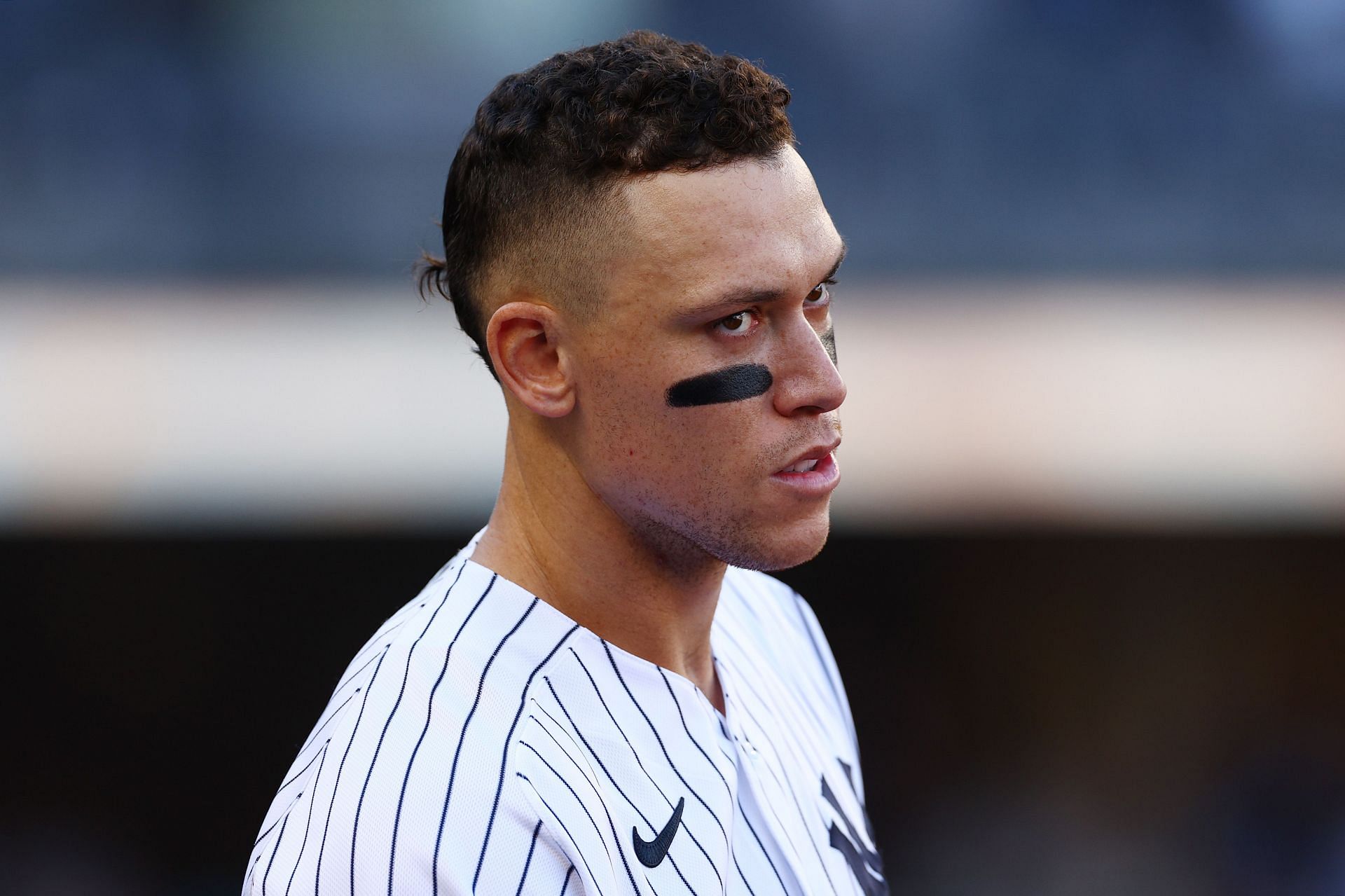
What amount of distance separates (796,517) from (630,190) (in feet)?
1.54

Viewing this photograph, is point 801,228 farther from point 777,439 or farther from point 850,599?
point 850,599

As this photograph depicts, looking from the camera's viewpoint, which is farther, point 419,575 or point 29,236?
point 29,236

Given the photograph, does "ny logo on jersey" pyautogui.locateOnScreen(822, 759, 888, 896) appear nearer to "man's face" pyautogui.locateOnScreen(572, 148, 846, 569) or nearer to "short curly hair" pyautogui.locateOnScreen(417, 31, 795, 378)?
"man's face" pyautogui.locateOnScreen(572, 148, 846, 569)

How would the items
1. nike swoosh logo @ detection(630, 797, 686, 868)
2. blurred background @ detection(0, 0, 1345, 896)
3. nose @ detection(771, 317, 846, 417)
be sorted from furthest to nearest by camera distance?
blurred background @ detection(0, 0, 1345, 896)
nose @ detection(771, 317, 846, 417)
nike swoosh logo @ detection(630, 797, 686, 868)

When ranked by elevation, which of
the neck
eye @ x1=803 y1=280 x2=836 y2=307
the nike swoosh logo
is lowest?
the nike swoosh logo

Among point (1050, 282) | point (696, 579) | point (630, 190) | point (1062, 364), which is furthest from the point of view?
point (1050, 282)

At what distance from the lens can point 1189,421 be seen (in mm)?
4652

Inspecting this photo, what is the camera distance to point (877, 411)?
4.70 m

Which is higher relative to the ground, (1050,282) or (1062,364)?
(1050,282)

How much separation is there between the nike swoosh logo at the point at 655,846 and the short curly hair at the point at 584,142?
0.65m

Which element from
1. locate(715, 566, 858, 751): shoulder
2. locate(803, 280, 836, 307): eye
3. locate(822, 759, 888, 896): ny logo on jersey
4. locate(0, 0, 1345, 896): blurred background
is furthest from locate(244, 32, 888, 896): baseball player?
locate(0, 0, 1345, 896): blurred background

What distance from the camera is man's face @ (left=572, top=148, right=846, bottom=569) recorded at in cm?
150

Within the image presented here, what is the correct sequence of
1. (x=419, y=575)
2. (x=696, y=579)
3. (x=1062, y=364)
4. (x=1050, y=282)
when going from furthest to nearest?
1. (x=1050, y=282)
2. (x=1062, y=364)
3. (x=419, y=575)
4. (x=696, y=579)

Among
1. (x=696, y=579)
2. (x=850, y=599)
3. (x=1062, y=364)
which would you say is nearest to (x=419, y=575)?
(x=850, y=599)
